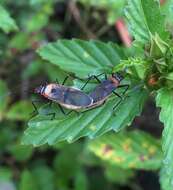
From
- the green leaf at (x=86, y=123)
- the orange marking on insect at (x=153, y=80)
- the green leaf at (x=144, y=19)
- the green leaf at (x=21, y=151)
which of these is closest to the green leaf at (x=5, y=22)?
the green leaf at (x=86, y=123)

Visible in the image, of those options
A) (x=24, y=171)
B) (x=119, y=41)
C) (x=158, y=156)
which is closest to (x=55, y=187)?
(x=24, y=171)

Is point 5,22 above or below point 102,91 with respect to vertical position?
above

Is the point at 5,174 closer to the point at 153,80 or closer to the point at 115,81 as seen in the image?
the point at 115,81

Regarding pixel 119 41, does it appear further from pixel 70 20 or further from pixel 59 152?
pixel 59 152

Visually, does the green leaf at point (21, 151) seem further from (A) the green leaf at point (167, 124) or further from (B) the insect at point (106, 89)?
(A) the green leaf at point (167, 124)

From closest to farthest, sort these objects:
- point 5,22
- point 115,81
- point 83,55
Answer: point 115,81, point 83,55, point 5,22

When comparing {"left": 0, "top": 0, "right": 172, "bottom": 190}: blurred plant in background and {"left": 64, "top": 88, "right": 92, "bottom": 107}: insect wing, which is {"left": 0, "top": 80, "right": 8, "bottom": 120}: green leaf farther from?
{"left": 64, "top": 88, "right": 92, "bottom": 107}: insect wing

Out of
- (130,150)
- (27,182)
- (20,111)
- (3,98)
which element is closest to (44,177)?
(27,182)
